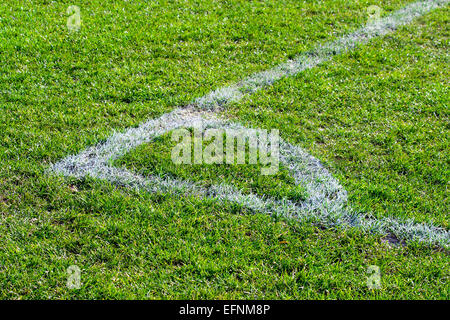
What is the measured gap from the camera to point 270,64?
5.20 m

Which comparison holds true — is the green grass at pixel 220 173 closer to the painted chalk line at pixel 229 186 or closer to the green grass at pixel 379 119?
the painted chalk line at pixel 229 186

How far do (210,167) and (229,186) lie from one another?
0.90ft

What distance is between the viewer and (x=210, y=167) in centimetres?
366

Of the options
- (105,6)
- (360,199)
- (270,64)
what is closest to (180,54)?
(270,64)

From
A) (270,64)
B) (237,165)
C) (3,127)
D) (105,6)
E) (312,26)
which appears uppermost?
(105,6)

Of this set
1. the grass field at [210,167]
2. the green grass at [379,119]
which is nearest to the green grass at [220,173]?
the grass field at [210,167]

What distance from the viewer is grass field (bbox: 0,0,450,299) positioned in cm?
285

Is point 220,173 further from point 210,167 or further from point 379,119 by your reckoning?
point 379,119

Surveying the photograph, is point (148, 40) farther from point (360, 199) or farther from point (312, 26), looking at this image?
point (360, 199)

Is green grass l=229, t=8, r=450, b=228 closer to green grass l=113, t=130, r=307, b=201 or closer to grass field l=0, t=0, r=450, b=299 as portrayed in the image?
grass field l=0, t=0, r=450, b=299

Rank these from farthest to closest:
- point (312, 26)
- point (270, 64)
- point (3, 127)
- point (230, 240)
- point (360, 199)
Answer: point (312, 26), point (270, 64), point (3, 127), point (360, 199), point (230, 240)

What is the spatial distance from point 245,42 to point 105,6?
2.10 meters

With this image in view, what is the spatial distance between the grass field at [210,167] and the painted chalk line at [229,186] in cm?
8

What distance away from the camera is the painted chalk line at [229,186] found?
3193mm
